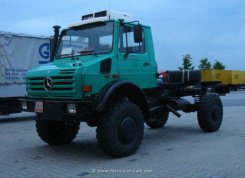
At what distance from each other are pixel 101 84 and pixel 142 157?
1.56 metres

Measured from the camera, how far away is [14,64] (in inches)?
584

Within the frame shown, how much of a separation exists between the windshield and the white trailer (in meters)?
5.89

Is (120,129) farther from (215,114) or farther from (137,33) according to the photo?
(215,114)

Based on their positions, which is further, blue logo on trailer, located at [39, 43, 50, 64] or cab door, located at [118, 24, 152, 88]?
blue logo on trailer, located at [39, 43, 50, 64]

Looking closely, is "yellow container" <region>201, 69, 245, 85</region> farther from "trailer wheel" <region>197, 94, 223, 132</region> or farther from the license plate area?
the license plate area

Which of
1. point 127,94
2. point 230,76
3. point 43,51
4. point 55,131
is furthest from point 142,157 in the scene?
point 230,76

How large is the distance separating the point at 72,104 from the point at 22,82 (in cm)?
786

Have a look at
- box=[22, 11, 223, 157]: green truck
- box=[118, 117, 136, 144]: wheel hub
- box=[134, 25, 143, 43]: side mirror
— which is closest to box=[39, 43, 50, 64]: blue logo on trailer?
box=[22, 11, 223, 157]: green truck

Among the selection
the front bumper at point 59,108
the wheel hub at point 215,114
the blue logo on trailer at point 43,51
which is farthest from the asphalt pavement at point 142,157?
the blue logo on trailer at point 43,51

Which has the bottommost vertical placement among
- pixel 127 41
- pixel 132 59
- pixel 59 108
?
pixel 59 108

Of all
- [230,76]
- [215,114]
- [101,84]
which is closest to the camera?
[101,84]

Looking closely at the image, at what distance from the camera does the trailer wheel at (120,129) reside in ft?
25.1

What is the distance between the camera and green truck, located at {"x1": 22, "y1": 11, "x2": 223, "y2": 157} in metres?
7.62

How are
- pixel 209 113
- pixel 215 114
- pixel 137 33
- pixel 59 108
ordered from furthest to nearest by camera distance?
1. pixel 215 114
2. pixel 209 113
3. pixel 137 33
4. pixel 59 108
